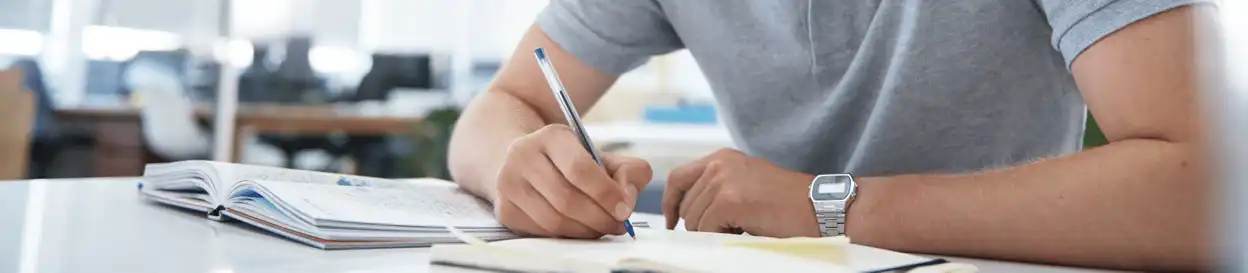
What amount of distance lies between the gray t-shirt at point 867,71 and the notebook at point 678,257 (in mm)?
334

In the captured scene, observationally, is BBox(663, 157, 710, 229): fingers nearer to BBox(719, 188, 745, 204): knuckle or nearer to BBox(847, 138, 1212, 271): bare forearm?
BBox(719, 188, 745, 204): knuckle

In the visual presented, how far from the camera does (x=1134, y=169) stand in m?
0.64

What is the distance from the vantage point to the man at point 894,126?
64 centimetres

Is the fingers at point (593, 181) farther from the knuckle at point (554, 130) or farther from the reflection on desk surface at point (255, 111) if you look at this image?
the reflection on desk surface at point (255, 111)

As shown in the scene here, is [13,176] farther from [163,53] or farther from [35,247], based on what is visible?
[35,247]

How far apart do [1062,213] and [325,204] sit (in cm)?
49

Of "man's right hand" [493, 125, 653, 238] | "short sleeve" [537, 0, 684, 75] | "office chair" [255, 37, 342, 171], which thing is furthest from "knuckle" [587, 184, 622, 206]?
"office chair" [255, 37, 342, 171]

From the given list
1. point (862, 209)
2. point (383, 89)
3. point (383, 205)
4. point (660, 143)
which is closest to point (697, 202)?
point (862, 209)

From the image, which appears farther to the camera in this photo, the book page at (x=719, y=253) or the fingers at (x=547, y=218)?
the fingers at (x=547, y=218)

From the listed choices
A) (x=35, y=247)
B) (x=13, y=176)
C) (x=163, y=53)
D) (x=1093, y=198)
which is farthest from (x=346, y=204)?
(x=163, y=53)

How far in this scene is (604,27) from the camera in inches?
43.8

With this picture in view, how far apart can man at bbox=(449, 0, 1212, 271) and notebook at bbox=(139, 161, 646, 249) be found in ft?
0.14

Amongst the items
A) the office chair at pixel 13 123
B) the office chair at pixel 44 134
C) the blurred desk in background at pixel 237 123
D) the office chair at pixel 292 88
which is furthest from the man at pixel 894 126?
the office chair at pixel 292 88

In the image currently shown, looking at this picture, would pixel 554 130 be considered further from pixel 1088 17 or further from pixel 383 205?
pixel 1088 17
